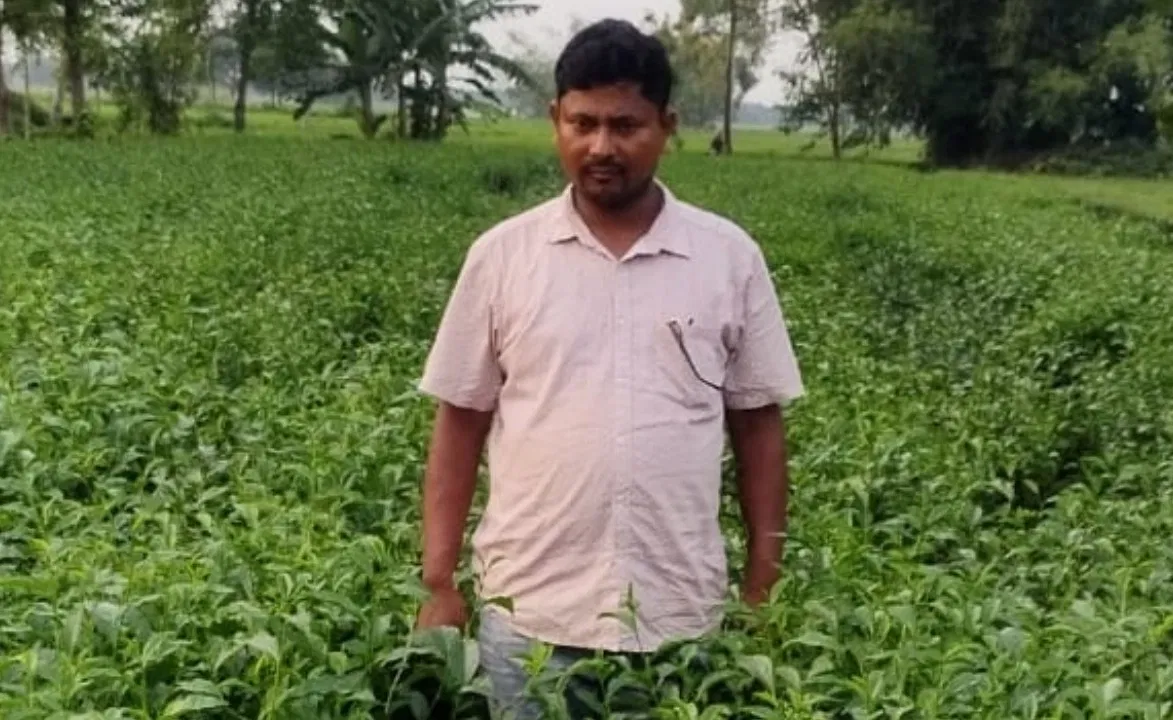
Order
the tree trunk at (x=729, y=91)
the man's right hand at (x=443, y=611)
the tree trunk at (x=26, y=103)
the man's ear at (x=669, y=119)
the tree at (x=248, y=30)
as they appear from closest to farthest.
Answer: the man's ear at (x=669, y=119) < the man's right hand at (x=443, y=611) < the tree trunk at (x=26, y=103) < the tree at (x=248, y=30) < the tree trunk at (x=729, y=91)

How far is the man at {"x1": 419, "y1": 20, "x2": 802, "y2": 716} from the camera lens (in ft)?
9.52

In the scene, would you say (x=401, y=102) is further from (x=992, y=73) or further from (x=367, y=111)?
(x=992, y=73)

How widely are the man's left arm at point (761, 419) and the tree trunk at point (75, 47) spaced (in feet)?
115

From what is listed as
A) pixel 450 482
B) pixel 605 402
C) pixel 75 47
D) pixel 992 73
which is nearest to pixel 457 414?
pixel 450 482

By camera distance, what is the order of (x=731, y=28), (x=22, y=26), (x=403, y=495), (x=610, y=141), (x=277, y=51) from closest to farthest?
(x=610, y=141), (x=403, y=495), (x=22, y=26), (x=277, y=51), (x=731, y=28)

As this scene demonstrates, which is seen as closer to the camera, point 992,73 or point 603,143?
point 603,143

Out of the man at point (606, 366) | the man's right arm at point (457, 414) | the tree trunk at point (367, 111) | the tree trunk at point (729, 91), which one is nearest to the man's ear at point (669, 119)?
the man at point (606, 366)

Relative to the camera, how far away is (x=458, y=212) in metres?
17.4

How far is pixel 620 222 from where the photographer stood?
2943mm

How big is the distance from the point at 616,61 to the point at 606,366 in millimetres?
503

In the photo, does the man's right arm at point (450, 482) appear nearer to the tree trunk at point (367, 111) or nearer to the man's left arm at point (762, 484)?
the man's left arm at point (762, 484)

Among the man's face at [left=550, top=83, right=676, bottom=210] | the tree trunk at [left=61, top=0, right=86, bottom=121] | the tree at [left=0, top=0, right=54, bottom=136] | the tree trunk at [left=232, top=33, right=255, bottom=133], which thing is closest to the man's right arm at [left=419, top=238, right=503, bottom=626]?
the man's face at [left=550, top=83, right=676, bottom=210]

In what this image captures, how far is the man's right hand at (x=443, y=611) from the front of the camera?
121 inches

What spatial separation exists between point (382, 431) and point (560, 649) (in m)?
1.95
